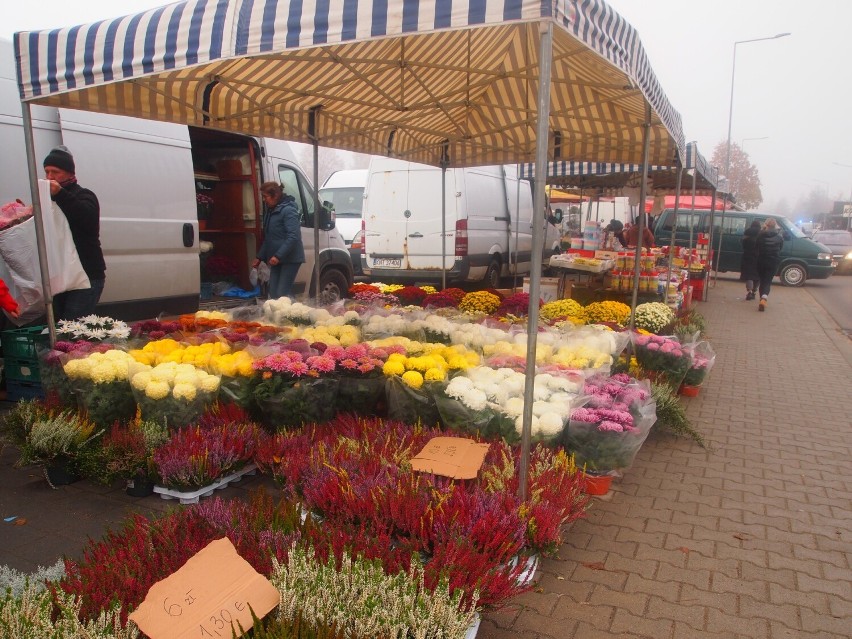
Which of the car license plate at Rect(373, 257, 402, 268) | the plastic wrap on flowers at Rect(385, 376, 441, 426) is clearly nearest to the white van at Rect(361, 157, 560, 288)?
the car license plate at Rect(373, 257, 402, 268)

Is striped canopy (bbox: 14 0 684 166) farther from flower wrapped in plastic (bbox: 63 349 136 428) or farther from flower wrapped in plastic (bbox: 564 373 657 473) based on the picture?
flower wrapped in plastic (bbox: 564 373 657 473)

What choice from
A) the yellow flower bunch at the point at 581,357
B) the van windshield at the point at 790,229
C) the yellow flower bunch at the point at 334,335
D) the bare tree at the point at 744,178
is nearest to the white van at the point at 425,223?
the yellow flower bunch at the point at 334,335

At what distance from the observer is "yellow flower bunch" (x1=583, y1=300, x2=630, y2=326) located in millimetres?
6520

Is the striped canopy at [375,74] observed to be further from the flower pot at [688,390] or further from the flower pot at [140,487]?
the flower pot at [688,390]

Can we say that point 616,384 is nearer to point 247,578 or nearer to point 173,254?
point 247,578

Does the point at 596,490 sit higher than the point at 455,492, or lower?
lower

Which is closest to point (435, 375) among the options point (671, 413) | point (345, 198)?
point (671, 413)

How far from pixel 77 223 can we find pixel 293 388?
250 centimetres

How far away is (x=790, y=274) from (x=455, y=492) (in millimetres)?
18877

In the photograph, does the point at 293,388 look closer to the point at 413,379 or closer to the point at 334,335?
the point at 413,379

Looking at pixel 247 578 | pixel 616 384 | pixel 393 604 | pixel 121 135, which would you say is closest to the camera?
pixel 393 604

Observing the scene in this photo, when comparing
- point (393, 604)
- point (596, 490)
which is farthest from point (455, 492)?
point (596, 490)

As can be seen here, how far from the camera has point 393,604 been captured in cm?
178

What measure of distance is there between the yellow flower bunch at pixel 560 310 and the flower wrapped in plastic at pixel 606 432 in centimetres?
297
